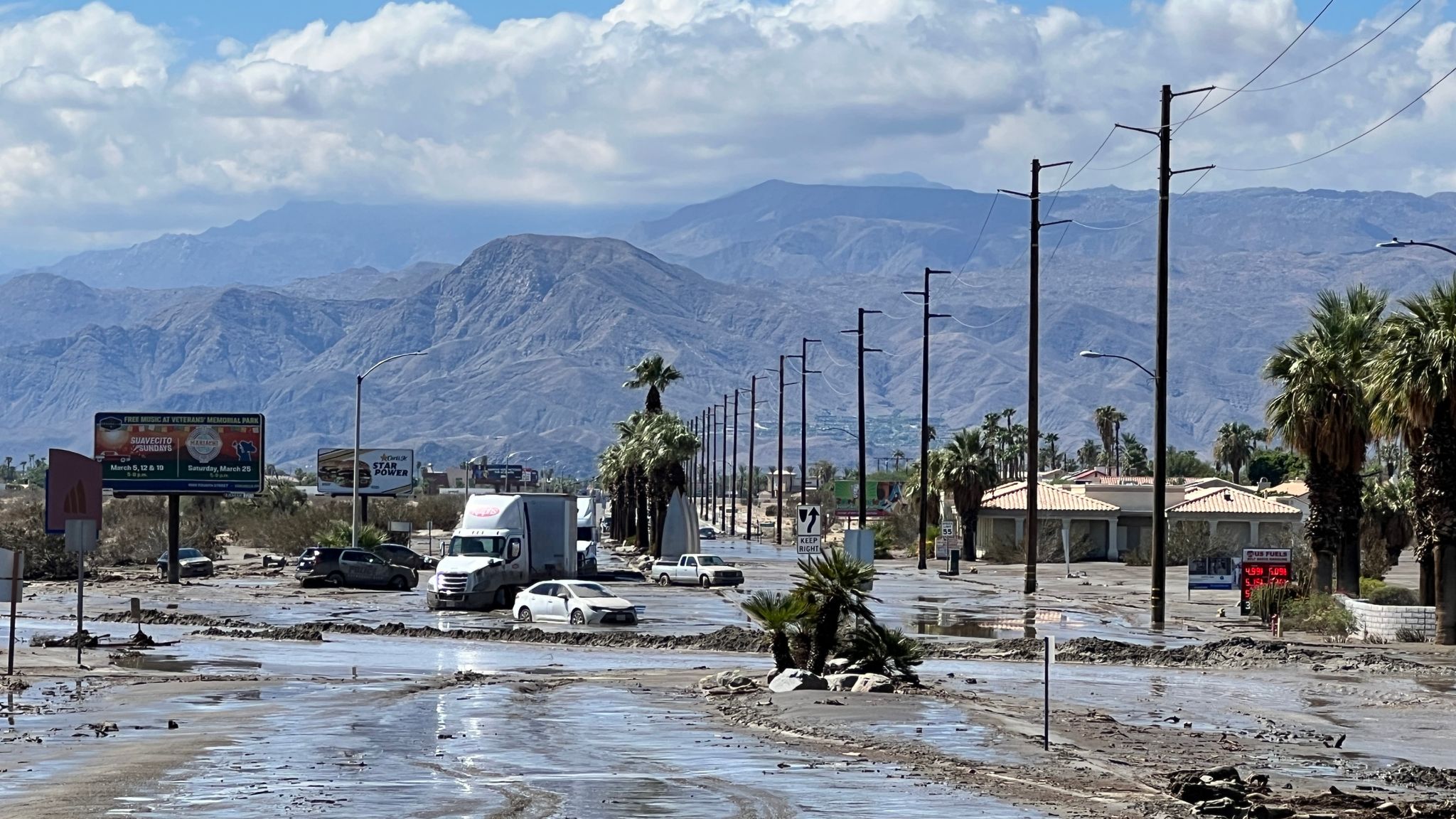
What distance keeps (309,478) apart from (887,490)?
65.1 m

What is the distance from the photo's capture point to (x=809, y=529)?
35844 mm

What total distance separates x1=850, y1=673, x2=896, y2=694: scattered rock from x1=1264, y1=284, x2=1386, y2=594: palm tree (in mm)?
21700

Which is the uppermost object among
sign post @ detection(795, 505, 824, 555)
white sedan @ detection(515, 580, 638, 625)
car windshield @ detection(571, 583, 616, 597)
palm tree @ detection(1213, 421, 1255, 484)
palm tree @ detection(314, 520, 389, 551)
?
palm tree @ detection(1213, 421, 1255, 484)

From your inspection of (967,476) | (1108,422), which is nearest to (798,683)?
(967,476)

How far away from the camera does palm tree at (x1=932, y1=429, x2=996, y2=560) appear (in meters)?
88.3

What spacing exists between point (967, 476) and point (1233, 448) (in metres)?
77.9

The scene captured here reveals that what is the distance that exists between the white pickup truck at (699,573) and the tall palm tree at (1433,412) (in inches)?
1161

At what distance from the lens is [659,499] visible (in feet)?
281

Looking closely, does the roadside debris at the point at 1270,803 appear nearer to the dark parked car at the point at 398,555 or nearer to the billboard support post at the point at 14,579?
the billboard support post at the point at 14,579

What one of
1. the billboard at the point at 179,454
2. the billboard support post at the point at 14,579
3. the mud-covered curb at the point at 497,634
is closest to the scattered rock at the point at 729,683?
the mud-covered curb at the point at 497,634

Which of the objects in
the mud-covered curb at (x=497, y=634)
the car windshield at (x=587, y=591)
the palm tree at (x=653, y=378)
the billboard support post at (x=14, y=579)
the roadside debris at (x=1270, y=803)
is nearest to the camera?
the roadside debris at (x=1270, y=803)

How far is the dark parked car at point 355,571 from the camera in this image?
59.1m

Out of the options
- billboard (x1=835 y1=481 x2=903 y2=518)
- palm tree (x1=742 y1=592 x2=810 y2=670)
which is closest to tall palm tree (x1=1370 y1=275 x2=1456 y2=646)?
palm tree (x1=742 y1=592 x2=810 y2=670)

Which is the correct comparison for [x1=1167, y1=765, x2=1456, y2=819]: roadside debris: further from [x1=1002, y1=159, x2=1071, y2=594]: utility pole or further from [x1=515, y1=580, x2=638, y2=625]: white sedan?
[x1=1002, y1=159, x2=1071, y2=594]: utility pole
